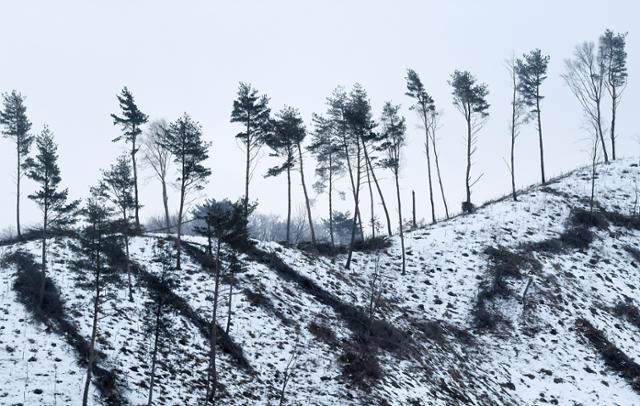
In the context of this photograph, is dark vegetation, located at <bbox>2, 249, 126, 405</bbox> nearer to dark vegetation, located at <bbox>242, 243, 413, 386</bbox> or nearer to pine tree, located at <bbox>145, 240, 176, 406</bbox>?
pine tree, located at <bbox>145, 240, 176, 406</bbox>

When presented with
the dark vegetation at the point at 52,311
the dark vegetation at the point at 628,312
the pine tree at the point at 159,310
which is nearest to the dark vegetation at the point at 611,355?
the dark vegetation at the point at 628,312

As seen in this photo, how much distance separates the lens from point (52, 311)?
2211 centimetres

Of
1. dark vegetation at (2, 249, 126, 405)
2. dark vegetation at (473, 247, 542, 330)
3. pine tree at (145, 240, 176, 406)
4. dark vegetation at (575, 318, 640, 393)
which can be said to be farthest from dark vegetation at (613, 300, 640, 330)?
dark vegetation at (2, 249, 126, 405)

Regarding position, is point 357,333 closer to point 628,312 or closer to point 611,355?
point 611,355

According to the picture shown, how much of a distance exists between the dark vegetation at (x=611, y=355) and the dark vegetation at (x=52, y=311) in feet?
75.8

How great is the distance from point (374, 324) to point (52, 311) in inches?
583

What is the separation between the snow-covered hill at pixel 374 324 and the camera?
787 inches

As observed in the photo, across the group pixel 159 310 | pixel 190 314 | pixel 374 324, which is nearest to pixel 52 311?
pixel 190 314

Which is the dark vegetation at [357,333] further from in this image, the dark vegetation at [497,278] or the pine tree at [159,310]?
the dark vegetation at [497,278]

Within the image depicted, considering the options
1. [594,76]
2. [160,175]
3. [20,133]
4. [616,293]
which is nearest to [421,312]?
[616,293]

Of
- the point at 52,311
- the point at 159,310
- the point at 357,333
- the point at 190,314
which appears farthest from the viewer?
the point at 357,333

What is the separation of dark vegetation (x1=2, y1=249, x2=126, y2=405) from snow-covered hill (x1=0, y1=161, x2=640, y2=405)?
9 cm

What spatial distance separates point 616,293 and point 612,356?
7001mm

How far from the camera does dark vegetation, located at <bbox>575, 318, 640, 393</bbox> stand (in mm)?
26297
